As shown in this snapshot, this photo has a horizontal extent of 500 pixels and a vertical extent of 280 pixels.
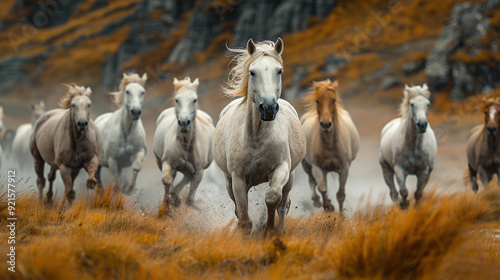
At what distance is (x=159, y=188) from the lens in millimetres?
10281

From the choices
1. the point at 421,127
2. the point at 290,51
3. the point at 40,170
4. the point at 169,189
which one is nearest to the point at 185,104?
the point at 169,189

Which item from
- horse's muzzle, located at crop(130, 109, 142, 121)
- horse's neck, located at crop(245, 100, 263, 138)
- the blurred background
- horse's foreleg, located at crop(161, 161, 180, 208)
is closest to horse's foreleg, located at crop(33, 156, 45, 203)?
horse's muzzle, located at crop(130, 109, 142, 121)

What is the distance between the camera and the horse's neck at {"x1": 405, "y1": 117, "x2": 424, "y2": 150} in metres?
8.09

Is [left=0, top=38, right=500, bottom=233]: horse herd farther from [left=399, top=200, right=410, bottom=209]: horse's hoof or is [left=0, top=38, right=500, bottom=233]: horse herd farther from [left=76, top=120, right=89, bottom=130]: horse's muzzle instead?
[left=76, top=120, right=89, bottom=130]: horse's muzzle

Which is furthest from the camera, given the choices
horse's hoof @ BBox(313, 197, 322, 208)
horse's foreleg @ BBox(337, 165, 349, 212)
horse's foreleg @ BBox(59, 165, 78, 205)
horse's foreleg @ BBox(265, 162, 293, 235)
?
horse's hoof @ BBox(313, 197, 322, 208)

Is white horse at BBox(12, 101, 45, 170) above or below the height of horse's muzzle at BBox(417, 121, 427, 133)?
above

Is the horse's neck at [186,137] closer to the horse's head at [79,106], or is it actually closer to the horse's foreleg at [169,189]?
the horse's foreleg at [169,189]

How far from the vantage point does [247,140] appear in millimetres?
4535

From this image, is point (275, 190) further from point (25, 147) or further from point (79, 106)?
point (25, 147)

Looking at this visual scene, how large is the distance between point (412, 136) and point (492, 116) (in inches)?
86.8

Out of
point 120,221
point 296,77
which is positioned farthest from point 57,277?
point 296,77

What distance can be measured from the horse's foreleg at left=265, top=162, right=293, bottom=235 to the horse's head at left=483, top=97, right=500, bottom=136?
6211 millimetres

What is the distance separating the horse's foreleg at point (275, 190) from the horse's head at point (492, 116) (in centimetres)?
621

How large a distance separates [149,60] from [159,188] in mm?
27416
